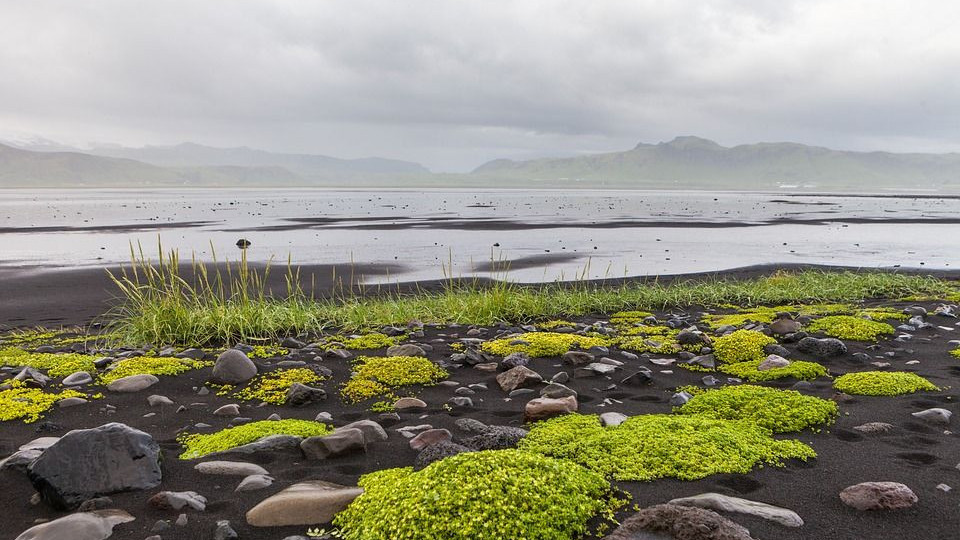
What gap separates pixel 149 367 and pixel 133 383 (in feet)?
2.05

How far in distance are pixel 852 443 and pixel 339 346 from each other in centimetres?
685

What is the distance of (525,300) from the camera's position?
13.2 m

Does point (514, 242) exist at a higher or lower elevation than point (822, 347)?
lower

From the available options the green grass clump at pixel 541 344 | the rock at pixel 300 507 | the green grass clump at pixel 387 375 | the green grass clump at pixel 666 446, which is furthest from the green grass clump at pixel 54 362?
the green grass clump at pixel 666 446

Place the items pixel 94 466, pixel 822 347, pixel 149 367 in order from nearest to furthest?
pixel 94 466
pixel 149 367
pixel 822 347

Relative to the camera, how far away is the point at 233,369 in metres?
7.59

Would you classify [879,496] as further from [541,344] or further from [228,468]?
[541,344]

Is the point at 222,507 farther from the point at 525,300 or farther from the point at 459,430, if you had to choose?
the point at 525,300

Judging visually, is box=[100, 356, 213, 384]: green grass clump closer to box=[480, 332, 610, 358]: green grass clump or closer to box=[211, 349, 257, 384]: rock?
box=[211, 349, 257, 384]: rock

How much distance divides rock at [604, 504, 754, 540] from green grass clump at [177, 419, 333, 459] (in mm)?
3034

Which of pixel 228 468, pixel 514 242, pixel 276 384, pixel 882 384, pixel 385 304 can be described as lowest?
pixel 514 242

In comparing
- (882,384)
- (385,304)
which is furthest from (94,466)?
(385,304)

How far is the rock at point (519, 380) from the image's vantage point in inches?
→ 283

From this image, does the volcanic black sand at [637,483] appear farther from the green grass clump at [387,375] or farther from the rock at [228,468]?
the green grass clump at [387,375]
